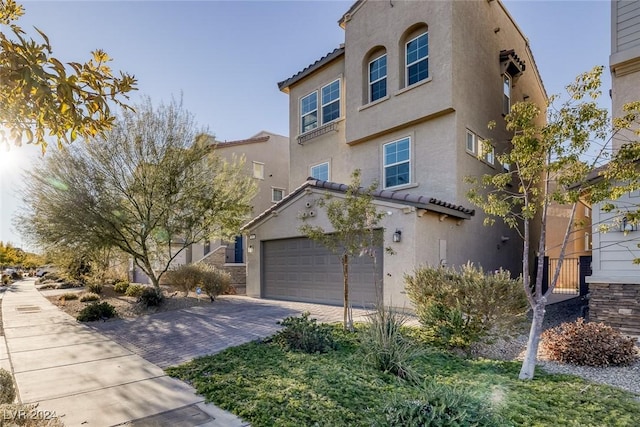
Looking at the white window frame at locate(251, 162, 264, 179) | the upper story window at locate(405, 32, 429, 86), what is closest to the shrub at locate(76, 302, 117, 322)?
the upper story window at locate(405, 32, 429, 86)

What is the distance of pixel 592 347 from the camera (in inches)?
246

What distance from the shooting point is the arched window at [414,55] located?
13305mm

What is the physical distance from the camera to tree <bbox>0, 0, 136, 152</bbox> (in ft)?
8.61

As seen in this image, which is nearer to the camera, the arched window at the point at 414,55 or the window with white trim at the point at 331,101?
the arched window at the point at 414,55

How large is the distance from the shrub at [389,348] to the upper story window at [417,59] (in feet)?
33.8

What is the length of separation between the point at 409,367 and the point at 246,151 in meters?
21.5

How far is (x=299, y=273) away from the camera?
14.3 meters

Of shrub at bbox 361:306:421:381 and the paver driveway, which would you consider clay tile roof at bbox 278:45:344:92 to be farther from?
shrub at bbox 361:306:421:381

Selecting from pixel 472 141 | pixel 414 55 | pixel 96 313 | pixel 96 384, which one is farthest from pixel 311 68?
pixel 96 384

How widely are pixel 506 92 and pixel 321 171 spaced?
9.14 meters

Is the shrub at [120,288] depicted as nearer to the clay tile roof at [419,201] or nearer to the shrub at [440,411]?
the clay tile roof at [419,201]

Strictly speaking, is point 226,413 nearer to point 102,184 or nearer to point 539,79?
point 102,184

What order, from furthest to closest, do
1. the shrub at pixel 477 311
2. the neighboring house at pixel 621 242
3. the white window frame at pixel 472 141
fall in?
the white window frame at pixel 472 141, the neighboring house at pixel 621 242, the shrub at pixel 477 311

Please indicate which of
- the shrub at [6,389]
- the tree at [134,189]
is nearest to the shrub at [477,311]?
the shrub at [6,389]
